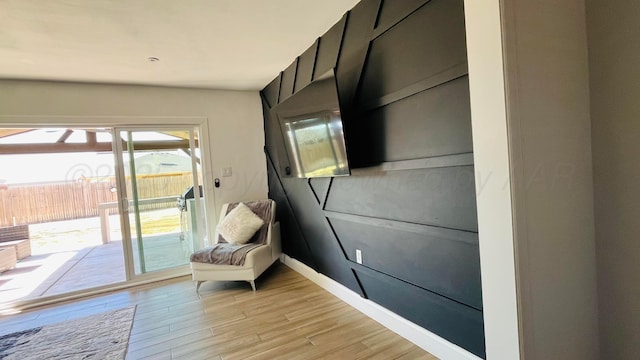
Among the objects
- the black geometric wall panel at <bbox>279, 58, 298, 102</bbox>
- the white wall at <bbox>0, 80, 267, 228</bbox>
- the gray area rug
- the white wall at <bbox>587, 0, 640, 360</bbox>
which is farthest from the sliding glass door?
the white wall at <bbox>587, 0, 640, 360</bbox>

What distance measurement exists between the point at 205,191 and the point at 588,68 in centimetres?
391

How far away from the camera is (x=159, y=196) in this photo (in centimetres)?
386

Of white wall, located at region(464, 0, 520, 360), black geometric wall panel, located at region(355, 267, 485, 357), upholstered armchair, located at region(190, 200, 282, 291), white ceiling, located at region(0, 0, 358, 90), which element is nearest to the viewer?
white wall, located at region(464, 0, 520, 360)

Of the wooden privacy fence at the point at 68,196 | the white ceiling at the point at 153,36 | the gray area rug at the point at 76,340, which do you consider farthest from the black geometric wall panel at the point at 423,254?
the wooden privacy fence at the point at 68,196

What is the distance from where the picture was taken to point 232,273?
3.19 meters

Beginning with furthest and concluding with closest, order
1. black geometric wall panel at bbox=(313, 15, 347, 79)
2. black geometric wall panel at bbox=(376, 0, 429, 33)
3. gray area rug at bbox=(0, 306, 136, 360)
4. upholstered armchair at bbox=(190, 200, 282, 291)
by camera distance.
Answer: upholstered armchair at bbox=(190, 200, 282, 291) → black geometric wall panel at bbox=(313, 15, 347, 79) → gray area rug at bbox=(0, 306, 136, 360) → black geometric wall panel at bbox=(376, 0, 429, 33)

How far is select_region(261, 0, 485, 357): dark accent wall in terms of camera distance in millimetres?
1543

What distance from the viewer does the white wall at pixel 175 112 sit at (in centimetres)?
320

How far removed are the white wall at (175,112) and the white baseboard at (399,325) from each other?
1.86m

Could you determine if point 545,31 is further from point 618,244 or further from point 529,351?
point 529,351

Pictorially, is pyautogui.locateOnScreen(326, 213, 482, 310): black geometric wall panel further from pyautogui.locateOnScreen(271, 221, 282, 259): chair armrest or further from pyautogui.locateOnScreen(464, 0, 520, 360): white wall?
pyautogui.locateOnScreen(271, 221, 282, 259): chair armrest

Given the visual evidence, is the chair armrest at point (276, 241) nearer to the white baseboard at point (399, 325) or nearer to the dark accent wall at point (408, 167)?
the white baseboard at point (399, 325)

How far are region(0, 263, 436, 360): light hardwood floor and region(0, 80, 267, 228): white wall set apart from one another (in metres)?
1.47

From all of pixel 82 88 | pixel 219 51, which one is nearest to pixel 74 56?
pixel 82 88
